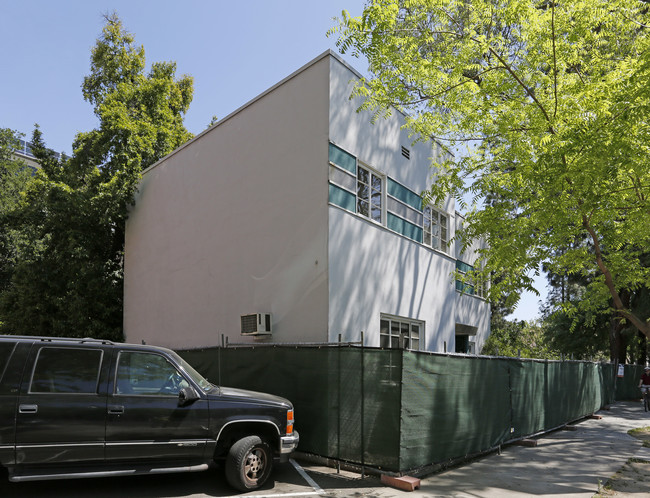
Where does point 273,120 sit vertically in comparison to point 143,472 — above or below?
above

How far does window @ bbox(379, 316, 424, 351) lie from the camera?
534 inches

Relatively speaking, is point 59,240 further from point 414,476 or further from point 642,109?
point 642,109

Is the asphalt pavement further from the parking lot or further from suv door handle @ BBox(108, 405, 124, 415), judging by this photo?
suv door handle @ BBox(108, 405, 124, 415)

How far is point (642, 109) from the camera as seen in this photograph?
8.42m

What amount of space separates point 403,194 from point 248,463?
32.7ft

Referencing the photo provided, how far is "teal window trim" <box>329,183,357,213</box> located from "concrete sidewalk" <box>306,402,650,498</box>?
6.24 metres

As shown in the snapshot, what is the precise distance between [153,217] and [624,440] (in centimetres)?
1534

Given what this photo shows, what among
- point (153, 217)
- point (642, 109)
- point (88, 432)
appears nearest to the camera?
point (88, 432)

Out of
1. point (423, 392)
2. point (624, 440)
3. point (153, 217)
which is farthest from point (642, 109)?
point (153, 217)

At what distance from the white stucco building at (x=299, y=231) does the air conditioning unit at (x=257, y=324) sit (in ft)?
0.34

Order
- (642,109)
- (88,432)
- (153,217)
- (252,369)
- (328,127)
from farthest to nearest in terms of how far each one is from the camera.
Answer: (153,217), (328,127), (252,369), (642,109), (88,432)

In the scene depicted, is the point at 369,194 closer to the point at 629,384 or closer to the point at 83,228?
the point at 83,228

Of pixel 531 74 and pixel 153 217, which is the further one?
pixel 153 217

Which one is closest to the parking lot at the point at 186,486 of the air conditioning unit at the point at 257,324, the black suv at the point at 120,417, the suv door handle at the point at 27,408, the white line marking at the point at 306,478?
the white line marking at the point at 306,478
